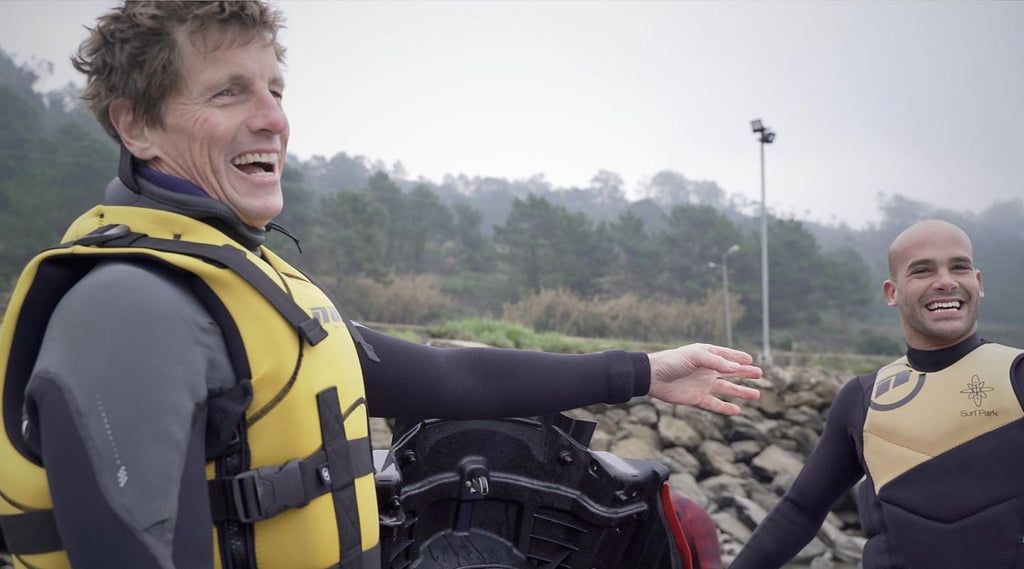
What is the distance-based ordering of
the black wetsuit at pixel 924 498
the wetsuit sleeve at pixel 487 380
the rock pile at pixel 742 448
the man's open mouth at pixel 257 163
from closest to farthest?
the man's open mouth at pixel 257 163 → the wetsuit sleeve at pixel 487 380 → the black wetsuit at pixel 924 498 → the rock pile at pixel 742 448

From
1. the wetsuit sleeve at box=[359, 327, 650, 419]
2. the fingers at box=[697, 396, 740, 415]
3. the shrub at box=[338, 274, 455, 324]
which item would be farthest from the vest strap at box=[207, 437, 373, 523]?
the shrub at box=[338, 274, 455, 324]

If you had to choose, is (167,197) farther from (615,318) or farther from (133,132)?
(615,318)

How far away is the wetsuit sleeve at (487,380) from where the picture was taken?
87.8 inches

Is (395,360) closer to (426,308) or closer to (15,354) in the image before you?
(15,354)

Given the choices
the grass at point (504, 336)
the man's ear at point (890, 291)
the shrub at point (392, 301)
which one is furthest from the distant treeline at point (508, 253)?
the man's ear at point (890, 291)

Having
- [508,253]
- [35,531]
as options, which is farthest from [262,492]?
[508,253]

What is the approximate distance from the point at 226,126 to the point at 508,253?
38213 millimetres

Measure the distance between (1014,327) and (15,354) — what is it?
47635 millimetres

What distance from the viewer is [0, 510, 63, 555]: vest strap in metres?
1.45

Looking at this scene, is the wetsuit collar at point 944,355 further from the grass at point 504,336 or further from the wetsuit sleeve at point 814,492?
the grass at point 504,336

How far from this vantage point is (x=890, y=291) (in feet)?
12.1

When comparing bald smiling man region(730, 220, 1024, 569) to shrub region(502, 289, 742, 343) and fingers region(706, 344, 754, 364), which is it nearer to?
→ fingers region(706, 344, 754, 364)

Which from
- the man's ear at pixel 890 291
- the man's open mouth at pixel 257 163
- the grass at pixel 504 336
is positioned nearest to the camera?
the man's open mouth at pixel 257 163

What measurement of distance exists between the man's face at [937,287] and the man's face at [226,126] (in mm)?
2729
